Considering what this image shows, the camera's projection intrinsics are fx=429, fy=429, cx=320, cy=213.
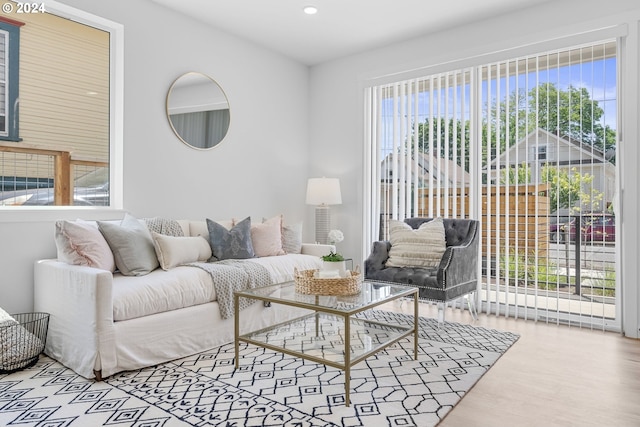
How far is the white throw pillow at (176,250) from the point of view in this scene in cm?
306

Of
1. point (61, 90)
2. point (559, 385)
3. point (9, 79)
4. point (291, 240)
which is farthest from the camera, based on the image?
point (291, 240)

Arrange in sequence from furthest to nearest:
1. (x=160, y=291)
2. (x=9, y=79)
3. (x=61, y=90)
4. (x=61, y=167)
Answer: (x=61, y=90), (x=61, y=167), (x=9, y=79), (x=160, y=291)

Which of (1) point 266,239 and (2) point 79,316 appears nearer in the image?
(2) point 79,316

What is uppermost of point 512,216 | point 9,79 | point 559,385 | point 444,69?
point 444,69

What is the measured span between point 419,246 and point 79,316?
259cm

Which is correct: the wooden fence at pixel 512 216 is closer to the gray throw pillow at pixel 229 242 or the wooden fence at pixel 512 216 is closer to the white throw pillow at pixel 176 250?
the gray throw pillow at pixel 229 242

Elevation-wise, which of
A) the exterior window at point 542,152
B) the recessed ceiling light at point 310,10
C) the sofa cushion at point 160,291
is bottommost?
the sofa cushion at point 160,291

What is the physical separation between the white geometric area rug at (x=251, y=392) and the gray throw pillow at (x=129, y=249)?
680mm

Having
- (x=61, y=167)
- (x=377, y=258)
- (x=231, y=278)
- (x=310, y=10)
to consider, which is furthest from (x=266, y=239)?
(x=310, y=10)

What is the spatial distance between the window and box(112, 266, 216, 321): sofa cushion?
3.43 feet

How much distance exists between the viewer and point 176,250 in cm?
312

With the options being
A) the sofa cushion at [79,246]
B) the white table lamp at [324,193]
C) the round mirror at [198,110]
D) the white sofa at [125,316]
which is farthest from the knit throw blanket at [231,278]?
the white table lamp at [324,193]

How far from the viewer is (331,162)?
5.09 meters

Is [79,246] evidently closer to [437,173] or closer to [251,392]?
[251,392]
